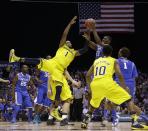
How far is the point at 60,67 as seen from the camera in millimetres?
12734

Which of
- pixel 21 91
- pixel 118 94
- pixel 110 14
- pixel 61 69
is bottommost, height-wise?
pixel 118 94

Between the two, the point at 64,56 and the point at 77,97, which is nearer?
the point at 64,56

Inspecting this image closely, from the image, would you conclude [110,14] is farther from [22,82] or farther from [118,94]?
[118,94]

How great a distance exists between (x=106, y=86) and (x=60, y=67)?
2937mm

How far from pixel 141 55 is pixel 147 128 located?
51.5ft

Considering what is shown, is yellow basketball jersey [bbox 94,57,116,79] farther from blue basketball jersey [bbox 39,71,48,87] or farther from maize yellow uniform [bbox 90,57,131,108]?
blue basketball jersey [bbox 39,71,48,87]

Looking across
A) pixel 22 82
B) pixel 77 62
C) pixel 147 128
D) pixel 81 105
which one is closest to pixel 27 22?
pixel 77 62

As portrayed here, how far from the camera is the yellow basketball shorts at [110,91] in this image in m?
9.91

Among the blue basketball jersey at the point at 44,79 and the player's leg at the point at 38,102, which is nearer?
the player's leg at the point at 38,102

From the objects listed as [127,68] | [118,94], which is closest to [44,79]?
[127,68]

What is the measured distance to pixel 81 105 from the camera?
18.5m

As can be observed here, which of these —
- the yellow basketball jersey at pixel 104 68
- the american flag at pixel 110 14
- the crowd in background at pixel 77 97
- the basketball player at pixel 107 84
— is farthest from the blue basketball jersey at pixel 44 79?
the american flag at pixel 110 14

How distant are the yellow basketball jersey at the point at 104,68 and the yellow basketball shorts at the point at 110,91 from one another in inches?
4.7

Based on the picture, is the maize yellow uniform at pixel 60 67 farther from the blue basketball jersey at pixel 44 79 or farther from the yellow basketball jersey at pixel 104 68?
the blue basketball jersey at pixel 44 79
